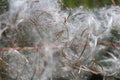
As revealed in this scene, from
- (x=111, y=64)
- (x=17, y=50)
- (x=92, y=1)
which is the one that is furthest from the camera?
(x=92, y=1)

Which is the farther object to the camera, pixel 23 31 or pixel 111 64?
pixel 111 64

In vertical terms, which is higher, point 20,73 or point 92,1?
point 92,1

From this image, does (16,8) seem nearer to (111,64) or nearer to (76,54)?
(76,54)

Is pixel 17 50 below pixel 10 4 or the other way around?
below

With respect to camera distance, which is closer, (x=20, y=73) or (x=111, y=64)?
(x=20, y=73)

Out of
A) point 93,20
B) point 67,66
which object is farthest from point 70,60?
point 93,20

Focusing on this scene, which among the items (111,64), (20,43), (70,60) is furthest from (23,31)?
(111,64)

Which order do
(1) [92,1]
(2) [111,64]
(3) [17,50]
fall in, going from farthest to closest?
1. (1) [92,1]
2. (2) [111,64]
3. (3) [17,50]

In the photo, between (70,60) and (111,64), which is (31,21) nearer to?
(70,60)

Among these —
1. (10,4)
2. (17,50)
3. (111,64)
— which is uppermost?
(10,4)
